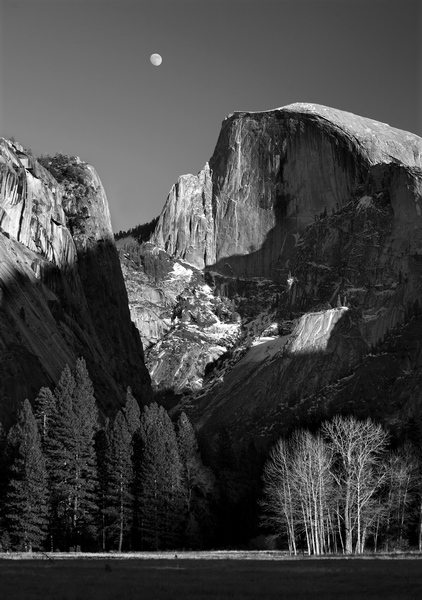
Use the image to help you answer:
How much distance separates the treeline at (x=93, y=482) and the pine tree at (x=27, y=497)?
0.24 ft

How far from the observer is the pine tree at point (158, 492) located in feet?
291

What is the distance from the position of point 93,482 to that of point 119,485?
264 centimetres

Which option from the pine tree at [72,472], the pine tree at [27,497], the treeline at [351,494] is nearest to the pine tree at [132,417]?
the pine tree at [72,472]

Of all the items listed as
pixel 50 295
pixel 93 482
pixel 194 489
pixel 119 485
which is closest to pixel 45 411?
pixel 93 482

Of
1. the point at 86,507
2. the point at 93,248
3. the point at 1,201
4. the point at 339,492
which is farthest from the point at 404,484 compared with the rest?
the point at 93,248

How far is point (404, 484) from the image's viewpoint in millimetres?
91188

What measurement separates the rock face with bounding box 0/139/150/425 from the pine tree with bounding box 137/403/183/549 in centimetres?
4169
